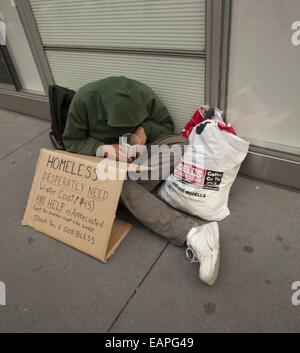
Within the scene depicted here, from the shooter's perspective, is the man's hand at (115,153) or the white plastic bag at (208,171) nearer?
the white plastic bag at (208,171)

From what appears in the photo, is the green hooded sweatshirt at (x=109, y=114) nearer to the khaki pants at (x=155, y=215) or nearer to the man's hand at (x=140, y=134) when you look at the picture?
the man's hand at (x=140, y=134)

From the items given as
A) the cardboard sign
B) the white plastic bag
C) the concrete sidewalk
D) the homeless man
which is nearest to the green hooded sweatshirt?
the homeless man

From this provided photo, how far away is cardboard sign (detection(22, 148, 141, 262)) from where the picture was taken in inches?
61.8

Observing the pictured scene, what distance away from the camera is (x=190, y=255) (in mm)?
1597

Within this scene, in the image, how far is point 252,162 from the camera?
200 cm

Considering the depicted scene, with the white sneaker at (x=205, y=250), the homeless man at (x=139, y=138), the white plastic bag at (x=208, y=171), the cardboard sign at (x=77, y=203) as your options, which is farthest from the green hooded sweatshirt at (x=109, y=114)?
the white sneaker at (x=205, y=250)

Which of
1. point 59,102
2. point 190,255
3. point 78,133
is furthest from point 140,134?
point 190,255

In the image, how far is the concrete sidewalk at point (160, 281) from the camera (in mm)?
1317

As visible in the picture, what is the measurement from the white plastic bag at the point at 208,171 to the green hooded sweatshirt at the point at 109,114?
1.19 feet

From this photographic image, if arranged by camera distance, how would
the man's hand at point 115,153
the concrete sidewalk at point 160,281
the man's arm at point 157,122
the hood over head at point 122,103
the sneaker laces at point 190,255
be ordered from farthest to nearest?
the man's arm at point 157,122 < the man's hand at point 115,153 < the hood over head at point 122,103 < the sneaker laces at point 190,255 < the concrete sidewalk at point 160,281

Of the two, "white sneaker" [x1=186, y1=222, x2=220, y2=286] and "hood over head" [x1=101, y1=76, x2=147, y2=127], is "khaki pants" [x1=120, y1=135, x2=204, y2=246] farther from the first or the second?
"hood over head" [x1=101, y1=76, x2=147, y2=127]

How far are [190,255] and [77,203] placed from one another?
0.75 m
